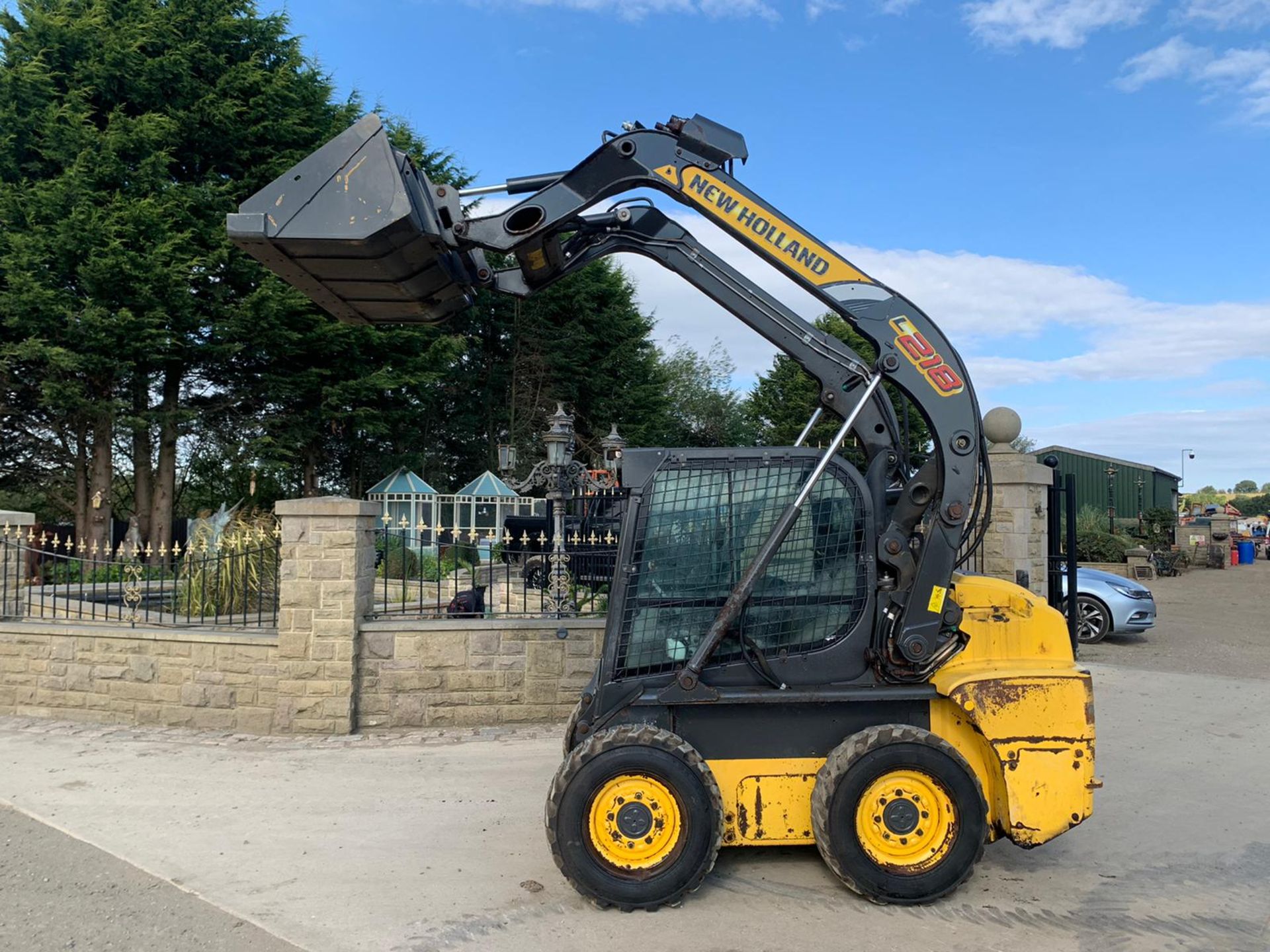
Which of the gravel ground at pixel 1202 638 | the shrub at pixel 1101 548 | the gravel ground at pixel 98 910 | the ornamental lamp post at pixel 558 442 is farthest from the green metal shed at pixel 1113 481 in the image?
the gravel ground at pixel 98 910

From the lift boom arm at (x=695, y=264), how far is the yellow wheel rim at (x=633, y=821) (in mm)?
514

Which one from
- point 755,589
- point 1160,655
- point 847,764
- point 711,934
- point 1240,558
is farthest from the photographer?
point 1240,558

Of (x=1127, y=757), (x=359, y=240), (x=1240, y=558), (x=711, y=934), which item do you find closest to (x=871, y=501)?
(x=711, y=934)

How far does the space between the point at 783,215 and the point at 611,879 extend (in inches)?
135

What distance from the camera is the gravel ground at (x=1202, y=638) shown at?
10.6 metres

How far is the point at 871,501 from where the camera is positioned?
4.43 metres

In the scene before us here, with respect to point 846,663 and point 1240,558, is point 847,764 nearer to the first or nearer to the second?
point 846,663

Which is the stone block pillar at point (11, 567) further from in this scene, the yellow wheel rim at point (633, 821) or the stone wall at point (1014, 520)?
the stone wall at point (1014, 520)

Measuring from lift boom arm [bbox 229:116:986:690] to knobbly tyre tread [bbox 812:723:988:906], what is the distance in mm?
357

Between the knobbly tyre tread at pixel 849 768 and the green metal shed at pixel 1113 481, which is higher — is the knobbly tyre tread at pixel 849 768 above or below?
below

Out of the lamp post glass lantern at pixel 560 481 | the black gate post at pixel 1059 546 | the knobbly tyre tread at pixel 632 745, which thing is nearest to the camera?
the knobbly tyre tread at pixel 632 745

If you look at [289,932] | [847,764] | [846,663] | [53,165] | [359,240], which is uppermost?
[53,165]

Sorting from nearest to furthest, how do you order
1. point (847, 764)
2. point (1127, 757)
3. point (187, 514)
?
point (847, 764) < point (1127, 757) < point (187, 514)

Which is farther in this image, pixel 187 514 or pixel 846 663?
pixel 187 514
